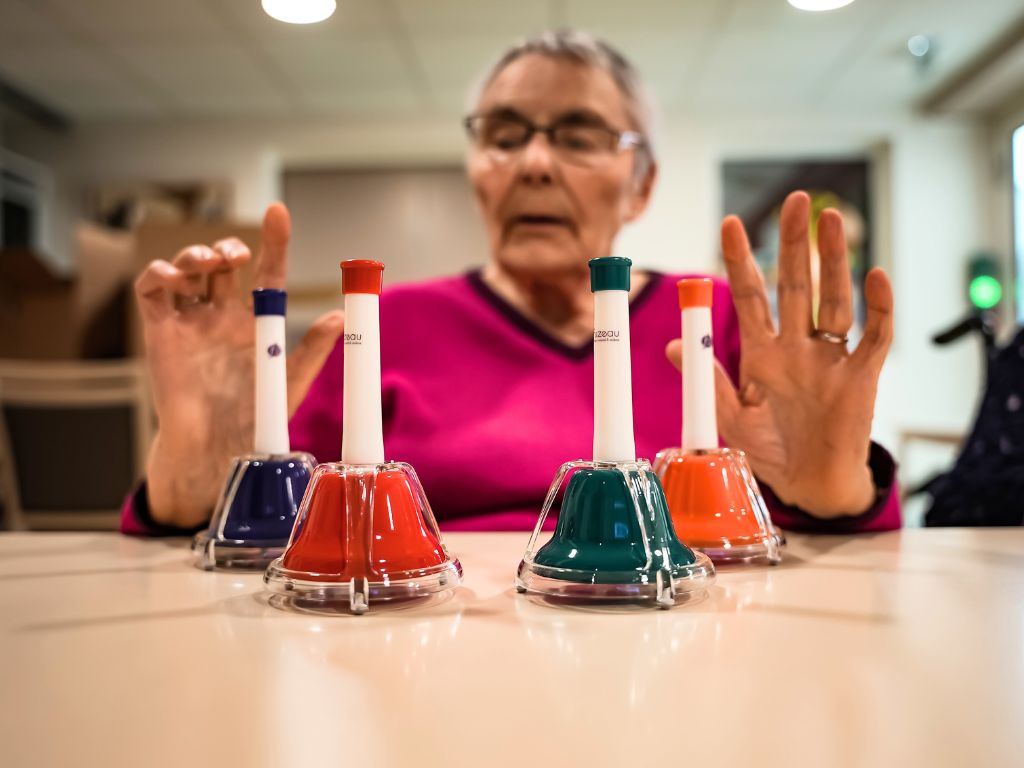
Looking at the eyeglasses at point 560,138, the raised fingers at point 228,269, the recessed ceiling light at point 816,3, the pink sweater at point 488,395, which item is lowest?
the pink sweater at point 488,395

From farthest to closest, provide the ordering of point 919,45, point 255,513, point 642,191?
point 919,45
point 642,191
point 255,513

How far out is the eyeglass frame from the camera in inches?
40.3

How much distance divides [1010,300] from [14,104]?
17.1ft

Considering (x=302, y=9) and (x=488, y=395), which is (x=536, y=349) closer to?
(x=488, y=395)

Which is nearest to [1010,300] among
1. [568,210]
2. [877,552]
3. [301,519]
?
[568,210]

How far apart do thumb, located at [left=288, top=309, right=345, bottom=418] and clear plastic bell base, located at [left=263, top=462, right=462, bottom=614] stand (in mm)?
260

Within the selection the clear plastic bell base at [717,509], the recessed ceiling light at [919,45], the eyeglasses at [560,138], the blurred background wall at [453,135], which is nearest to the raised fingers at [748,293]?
the clear plastic bell base at [717,509]

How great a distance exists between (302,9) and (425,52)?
362 cm

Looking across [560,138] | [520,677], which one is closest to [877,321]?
[520,677]

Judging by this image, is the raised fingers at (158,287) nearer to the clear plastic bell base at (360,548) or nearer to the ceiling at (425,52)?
the clear plastic bell base at (360,548)

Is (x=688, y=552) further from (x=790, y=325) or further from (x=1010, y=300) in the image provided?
(x=1010, y=300)

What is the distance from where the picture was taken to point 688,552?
1.42 ft

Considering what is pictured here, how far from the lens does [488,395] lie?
977 millimetres

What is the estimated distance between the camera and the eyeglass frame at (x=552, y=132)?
40.3 inches
